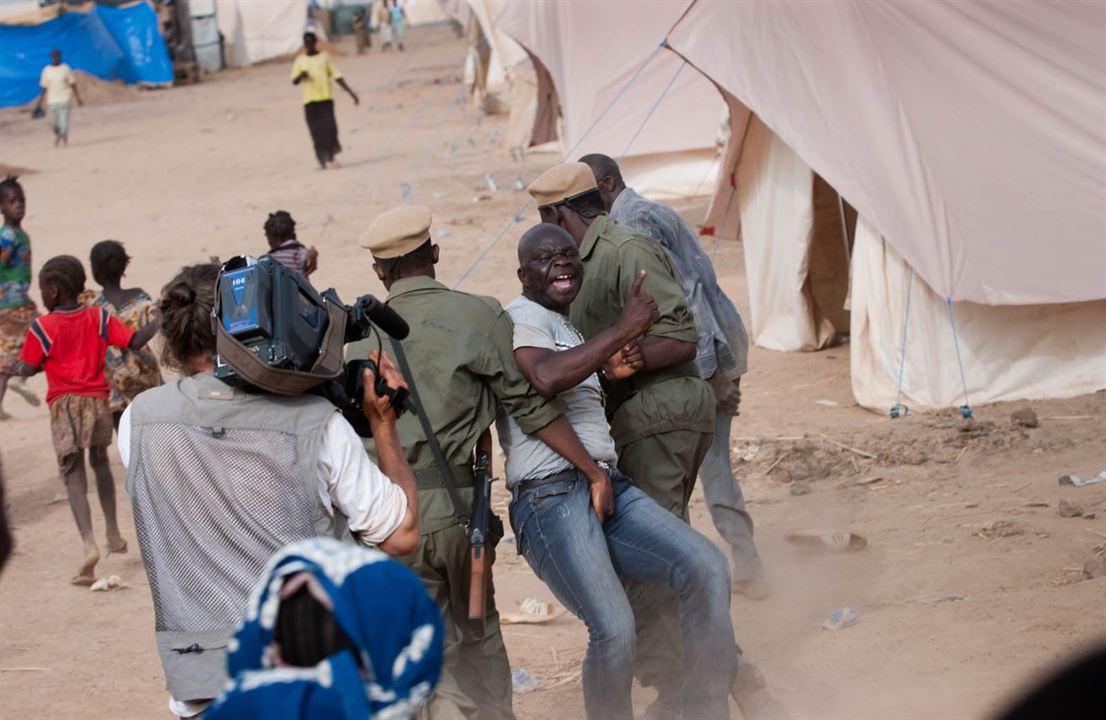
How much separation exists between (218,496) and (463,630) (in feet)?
3.85

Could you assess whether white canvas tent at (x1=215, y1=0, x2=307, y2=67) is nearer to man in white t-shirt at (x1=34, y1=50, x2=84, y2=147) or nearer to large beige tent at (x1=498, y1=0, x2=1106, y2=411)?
man in white t-shirt at (x1=34, y1=50, x2=84, y2=147)

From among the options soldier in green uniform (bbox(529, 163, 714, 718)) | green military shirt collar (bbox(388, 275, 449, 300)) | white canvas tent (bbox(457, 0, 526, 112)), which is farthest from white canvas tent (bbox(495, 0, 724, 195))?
green military shirt collar (bbox(388, 275, 449, 300))

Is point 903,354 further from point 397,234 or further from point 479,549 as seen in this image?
point 479,549

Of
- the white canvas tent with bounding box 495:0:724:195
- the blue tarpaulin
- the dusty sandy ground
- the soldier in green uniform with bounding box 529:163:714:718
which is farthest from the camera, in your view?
the blue tarpaulin

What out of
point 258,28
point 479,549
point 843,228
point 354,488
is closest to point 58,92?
point 258,28

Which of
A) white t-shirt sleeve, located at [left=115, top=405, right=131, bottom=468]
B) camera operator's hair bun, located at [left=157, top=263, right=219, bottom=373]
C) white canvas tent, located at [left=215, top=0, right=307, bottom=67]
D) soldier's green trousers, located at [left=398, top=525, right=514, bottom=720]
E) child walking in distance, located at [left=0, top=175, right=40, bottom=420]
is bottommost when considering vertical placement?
white canvas tent, located at [left=215, top=0, right=307, bottom=67]

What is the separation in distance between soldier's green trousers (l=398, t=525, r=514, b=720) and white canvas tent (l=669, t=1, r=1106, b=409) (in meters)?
4.99

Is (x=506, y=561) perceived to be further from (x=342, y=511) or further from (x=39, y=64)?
(x=39, y=64)

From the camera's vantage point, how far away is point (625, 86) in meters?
13.7

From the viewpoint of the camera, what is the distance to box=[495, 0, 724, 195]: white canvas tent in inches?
555

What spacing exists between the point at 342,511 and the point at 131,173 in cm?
2079

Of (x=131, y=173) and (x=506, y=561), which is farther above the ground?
(x=506, y=561)

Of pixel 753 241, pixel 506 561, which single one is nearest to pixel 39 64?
pixel 753 241

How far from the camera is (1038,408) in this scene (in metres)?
8.20
